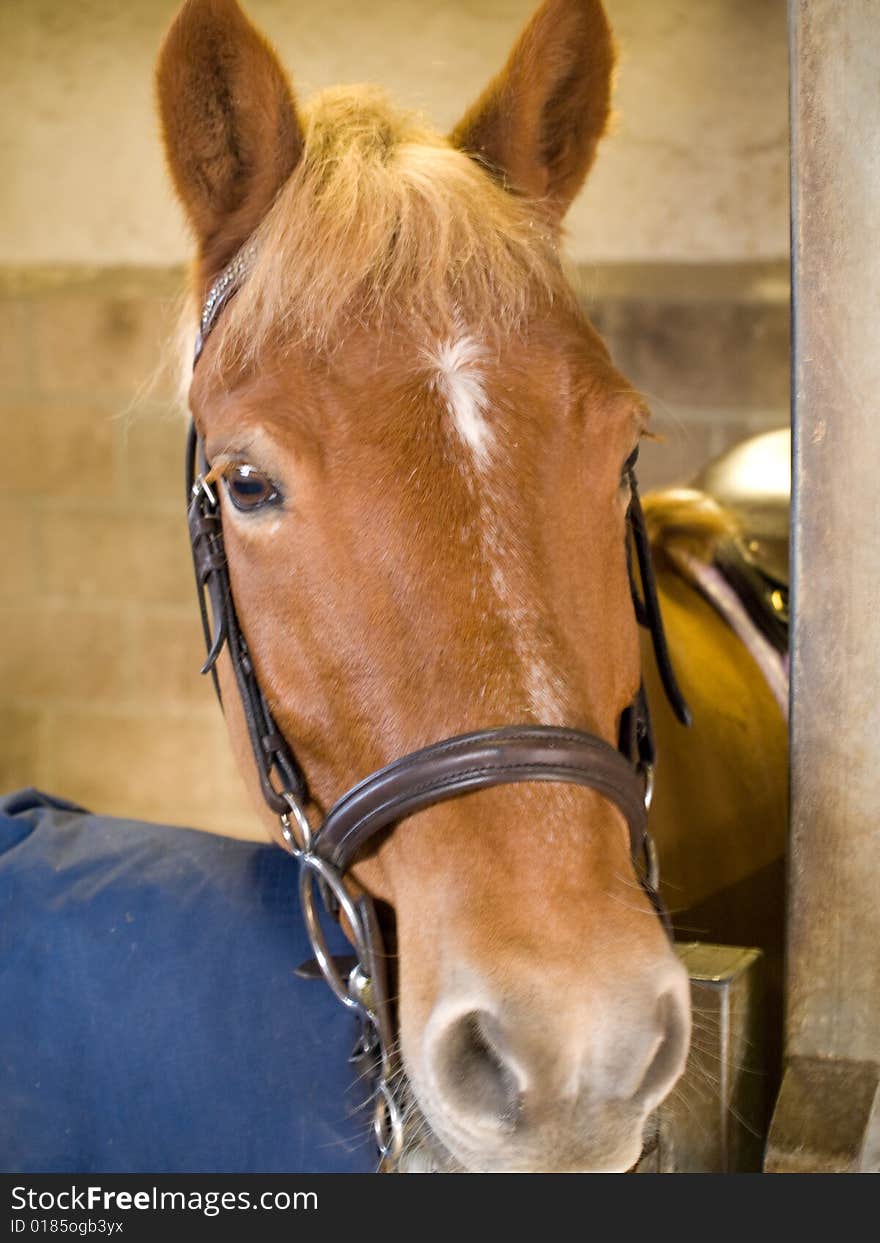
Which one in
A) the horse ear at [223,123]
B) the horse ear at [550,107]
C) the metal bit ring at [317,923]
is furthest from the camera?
the horse ear at [550,107]

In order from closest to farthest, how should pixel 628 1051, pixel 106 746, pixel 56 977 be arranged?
pixel 628 1051
pixel 56 977
pixel 106 746

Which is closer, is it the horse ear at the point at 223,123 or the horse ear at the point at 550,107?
the horse ear at the point at 223,123

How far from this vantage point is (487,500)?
3.28 ft

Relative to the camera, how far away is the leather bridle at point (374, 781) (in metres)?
0.92

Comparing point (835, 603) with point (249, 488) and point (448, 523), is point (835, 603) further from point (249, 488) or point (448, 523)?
point (249, 488)

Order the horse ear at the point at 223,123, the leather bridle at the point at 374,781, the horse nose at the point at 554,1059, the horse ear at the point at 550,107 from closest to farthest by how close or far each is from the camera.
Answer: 1. the horse nose at the point at 554,1059
2. the leather bridle at the point at 374,781
3. the horse ear at the point at 223,123
4. the horse ear at the point at 550,107

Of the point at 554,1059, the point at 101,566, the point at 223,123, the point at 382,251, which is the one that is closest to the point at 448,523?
the point at 382,251

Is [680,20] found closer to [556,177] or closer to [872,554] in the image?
[556,177]

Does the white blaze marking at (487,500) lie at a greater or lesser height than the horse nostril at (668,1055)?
greater

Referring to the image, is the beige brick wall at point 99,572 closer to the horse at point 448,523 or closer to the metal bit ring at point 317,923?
the horse at point 448,523

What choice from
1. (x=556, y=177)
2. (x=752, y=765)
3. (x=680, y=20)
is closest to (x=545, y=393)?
(x=556, y=177)

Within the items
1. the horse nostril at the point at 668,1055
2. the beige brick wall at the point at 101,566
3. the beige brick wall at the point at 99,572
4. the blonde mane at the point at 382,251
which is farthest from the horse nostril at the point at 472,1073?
the beige brick wall at the point at 99,572

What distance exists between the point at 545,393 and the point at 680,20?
2.95m

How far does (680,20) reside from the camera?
3.49 m
